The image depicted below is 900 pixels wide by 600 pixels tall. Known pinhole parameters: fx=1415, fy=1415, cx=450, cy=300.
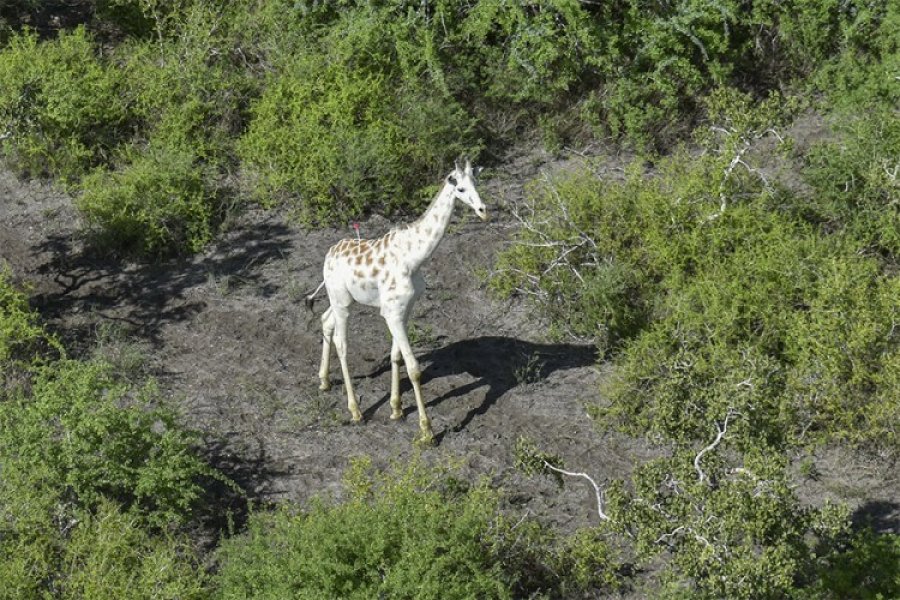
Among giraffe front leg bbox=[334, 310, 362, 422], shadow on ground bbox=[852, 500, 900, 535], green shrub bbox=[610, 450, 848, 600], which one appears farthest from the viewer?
giraffe front leg bbox=[334, 310, 362, 422]

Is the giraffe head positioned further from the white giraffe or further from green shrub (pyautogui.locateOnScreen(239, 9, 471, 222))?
green shrub (pyautogui.locateOnScreen(239, 9, 471, 222))

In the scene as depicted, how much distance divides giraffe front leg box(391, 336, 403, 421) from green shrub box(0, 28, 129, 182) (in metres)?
5.91

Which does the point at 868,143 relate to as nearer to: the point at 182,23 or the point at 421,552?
the point at 421,552

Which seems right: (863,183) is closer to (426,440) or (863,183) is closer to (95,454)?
(426,440)

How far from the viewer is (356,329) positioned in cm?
1502

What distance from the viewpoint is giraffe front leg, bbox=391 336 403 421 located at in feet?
44.0

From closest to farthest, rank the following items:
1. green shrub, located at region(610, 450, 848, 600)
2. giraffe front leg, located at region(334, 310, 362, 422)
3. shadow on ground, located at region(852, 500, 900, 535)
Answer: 1. green shrub, located at region(610, 450, 848, 600)
2. shadow on ground, located at region(852, 500, 900, 535)
3. giraffe front leg, located at region(334, 310, 362, 422)

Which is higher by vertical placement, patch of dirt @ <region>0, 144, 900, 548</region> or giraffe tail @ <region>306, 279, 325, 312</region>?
giraffe tail @ <region>306, 279, 325, 312</region>

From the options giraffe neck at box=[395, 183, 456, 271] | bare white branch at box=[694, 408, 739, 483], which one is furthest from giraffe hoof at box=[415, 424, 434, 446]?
bare white branch at box=[694, 408, 739, 483]

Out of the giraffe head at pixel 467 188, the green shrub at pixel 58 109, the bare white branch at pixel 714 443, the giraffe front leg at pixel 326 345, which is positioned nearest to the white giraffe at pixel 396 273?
the giraffe head at pixel 467 188

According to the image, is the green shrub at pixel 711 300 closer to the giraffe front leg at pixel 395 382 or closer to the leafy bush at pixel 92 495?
the giraffe front leg at pixel 395 382

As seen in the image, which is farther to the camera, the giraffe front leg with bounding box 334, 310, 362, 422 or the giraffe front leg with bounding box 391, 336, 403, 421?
the giraffe front leg with bounding box 334, 310, 362, 422

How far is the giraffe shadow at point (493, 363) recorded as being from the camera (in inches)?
551

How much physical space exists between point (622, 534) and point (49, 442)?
4876mm
